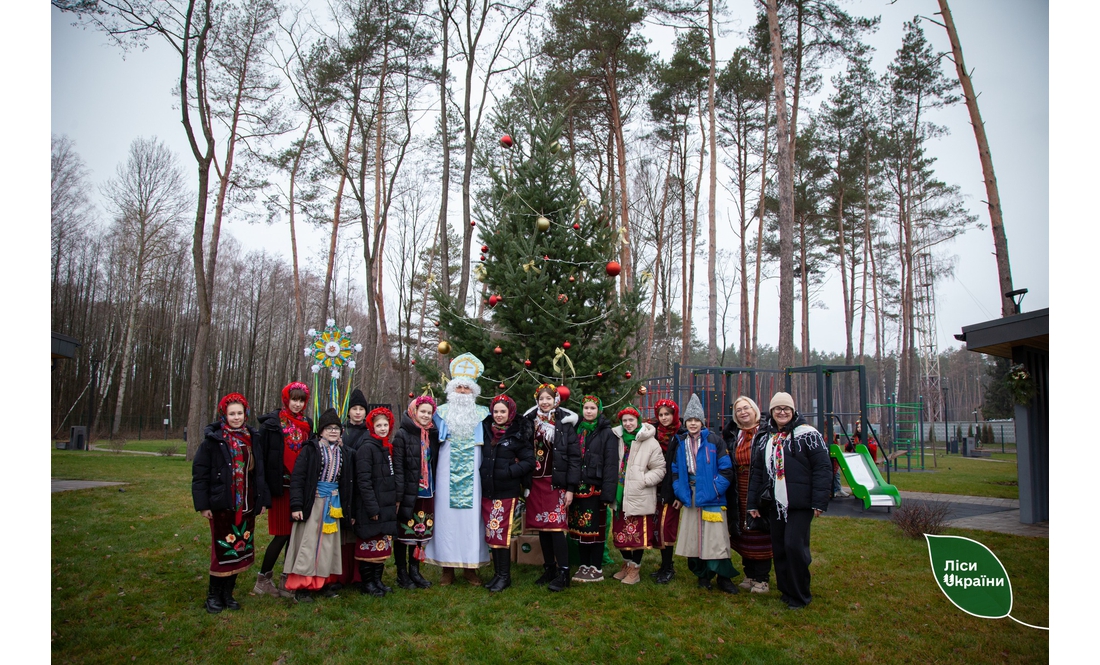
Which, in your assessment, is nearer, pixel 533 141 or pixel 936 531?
pixel 936 531

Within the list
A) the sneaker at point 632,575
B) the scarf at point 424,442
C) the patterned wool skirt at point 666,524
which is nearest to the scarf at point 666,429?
the patterned wool skirt at point 666,524

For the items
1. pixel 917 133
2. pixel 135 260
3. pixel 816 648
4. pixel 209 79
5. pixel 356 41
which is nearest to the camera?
pixel 816 648

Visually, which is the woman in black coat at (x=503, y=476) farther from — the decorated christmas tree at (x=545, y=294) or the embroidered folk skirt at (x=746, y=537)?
the embroidered folk skirt at (x=746, y=537)

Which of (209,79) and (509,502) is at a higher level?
(209,79)

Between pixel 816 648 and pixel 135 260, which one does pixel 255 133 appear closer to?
pixel 135 260

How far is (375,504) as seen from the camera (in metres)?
4.75

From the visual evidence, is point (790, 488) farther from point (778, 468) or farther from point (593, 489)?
point (593, 489)

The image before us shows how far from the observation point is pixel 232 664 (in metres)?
3.52

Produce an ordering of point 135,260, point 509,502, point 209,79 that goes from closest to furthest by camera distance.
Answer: point 509,502
point 135,260
point 209,79

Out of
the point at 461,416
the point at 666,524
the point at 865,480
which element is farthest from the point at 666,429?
the point at 865,480

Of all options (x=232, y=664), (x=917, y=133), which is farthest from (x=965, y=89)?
(x=232, y=664)
